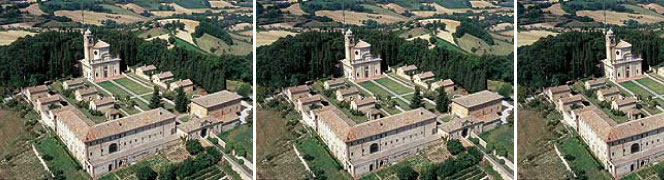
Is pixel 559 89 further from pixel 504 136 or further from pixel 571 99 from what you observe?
pixel 504 136

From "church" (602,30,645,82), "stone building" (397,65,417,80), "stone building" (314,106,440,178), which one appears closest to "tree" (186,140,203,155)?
"stone building" (314,106,440,178)

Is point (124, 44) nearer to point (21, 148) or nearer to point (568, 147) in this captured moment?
point (21, 148)

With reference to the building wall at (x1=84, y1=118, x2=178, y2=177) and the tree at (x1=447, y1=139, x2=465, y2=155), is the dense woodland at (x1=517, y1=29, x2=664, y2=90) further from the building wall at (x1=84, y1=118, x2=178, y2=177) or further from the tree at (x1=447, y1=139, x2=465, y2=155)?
the building wall at (x1=84, y1=118, x2=178, y2=177)

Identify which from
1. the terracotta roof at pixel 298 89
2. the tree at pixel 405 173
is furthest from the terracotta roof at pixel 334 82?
the tree at pixel 405 173

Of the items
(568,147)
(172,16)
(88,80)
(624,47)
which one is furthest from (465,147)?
(88,80)

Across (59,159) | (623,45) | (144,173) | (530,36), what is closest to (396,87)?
(530,36)

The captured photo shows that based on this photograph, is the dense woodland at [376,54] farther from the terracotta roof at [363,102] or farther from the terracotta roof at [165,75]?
the terracotta roof at [165,75]
